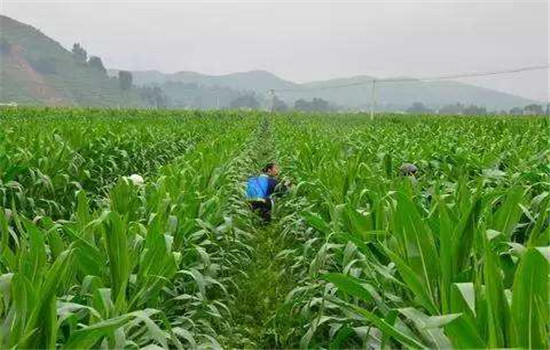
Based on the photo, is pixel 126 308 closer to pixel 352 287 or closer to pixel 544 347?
pixel 352 287

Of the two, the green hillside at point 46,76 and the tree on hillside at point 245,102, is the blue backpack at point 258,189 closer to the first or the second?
the green hillside at point 46,76

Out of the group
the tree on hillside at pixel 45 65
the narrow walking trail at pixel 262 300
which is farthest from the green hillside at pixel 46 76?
the narrow walking trail at pixel 262 300

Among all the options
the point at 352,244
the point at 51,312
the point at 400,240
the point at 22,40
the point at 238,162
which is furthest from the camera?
the point at 22,40

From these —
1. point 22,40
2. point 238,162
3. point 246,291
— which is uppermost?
point 22,40

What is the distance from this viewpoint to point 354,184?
508 cm

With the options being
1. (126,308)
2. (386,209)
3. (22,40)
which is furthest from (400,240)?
(22,40)

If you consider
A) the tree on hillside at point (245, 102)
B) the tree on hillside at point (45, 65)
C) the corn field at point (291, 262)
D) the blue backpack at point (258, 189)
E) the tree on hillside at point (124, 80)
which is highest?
the tree on hillside at point (45, 65)

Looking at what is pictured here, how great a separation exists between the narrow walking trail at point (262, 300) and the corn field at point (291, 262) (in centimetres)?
2

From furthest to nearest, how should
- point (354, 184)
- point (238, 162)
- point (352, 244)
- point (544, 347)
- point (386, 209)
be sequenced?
point (238, 162) → point (354, 184) → point (386, 209) → point (352, 244) → point (544, 347)

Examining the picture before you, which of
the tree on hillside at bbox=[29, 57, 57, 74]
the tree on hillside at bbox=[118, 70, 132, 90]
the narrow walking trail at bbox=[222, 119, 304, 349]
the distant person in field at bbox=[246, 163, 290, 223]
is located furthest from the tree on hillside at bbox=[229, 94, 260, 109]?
the narrow walking trail at bbox=[222, 119, 304, 349]

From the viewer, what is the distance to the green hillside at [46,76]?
108750 millimetres

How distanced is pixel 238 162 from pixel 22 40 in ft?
467

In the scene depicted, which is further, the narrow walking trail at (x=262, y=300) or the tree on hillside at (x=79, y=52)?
the tree on hillside at (x=79, y=52)

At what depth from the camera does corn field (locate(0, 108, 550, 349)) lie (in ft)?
6.93
